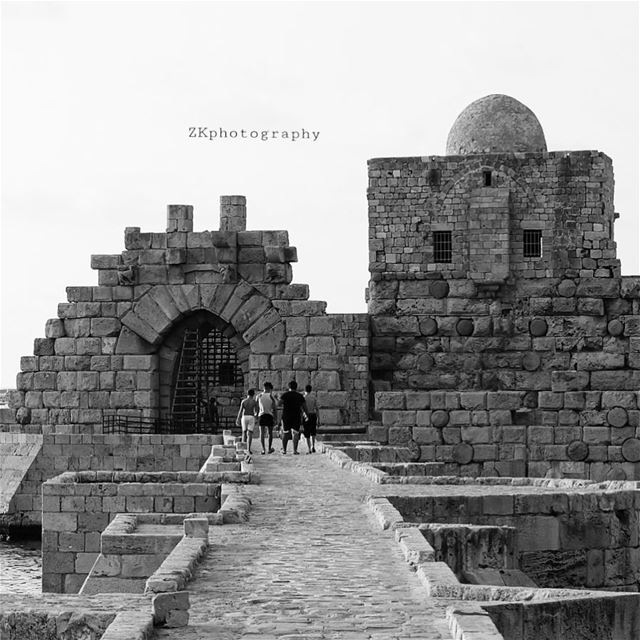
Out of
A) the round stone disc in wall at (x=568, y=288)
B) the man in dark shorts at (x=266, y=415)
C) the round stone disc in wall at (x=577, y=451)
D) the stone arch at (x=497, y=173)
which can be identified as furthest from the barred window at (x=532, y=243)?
the man in dark shorts at (x=266, y=415)

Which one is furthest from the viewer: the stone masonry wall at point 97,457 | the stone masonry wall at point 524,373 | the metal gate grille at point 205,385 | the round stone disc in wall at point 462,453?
the metal gate grille at point 205,385

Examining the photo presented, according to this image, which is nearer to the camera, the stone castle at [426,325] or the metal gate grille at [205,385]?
the stone castle at [426,325]

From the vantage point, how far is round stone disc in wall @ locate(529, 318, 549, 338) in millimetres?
25234

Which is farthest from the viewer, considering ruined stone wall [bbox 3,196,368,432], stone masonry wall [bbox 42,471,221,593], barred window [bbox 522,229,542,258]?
barred window [bbox 522,229,542,258]

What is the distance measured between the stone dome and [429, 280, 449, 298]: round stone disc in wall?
264cm

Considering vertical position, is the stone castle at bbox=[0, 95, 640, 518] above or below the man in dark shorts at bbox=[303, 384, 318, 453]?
above

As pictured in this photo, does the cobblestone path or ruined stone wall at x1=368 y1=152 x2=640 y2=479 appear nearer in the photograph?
the cobblestone path

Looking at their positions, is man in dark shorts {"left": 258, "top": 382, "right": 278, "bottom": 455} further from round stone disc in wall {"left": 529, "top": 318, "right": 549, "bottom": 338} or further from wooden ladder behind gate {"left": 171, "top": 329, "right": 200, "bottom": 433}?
round stone disc in wall {"left": 529, "top": 318, "right": 549, "bottom": 338}

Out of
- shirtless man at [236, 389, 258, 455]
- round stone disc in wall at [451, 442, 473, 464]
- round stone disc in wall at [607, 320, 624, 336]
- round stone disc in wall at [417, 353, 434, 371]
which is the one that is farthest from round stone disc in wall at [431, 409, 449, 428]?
shirtless man at [236, 389, 258, 455]

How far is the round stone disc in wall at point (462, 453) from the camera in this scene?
901 inches

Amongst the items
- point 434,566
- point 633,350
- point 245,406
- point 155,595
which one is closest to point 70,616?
point 155,595

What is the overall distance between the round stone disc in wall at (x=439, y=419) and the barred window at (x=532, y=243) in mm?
4316

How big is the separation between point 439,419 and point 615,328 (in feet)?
13.6

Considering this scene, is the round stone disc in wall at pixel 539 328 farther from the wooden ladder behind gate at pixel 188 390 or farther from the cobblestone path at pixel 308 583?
the cobblestone path at pixel 308 583
